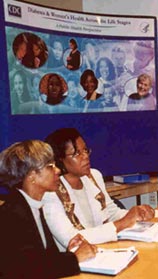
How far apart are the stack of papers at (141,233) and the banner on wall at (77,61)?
159 centimetres

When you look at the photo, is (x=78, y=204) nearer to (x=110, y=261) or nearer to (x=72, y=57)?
(x=110, y=261)

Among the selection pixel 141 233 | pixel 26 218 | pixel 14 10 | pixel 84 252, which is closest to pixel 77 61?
pixel 14 10

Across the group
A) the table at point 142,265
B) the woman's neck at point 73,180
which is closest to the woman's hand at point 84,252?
the table at point 142,265

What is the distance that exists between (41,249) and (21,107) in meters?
1.83

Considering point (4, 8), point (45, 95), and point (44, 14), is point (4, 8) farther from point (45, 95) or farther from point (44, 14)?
point (45, 95)

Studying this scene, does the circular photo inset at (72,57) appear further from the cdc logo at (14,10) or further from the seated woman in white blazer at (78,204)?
the seated woman in white blazer at (78,204)

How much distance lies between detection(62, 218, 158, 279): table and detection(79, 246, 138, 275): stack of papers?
0.07 feet

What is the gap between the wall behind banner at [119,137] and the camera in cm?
426

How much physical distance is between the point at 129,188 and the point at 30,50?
5.22ft

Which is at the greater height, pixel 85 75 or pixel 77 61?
pixel 77 61

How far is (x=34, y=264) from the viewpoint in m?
1.83

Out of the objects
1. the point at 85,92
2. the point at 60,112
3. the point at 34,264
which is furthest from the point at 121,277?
the point at 85,92

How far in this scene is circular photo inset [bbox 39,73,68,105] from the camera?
3904mm

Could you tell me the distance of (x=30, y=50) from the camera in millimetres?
3752
